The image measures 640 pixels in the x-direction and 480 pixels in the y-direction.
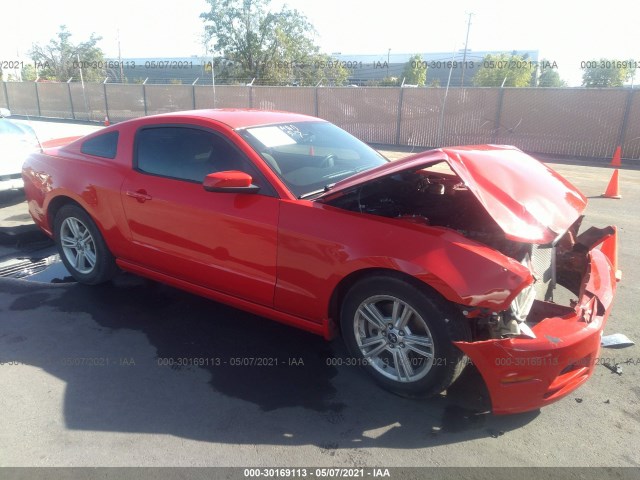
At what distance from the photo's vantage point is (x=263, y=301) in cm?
338

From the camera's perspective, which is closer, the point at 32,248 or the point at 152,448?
the point at 152,448

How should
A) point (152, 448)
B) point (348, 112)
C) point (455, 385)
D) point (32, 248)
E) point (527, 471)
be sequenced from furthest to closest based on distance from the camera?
point (348, 112)
point (32, 248)
point (455, 385)
point (152, 448)
point (527, 471)

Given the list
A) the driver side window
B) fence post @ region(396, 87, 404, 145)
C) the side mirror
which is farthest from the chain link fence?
the side mirror

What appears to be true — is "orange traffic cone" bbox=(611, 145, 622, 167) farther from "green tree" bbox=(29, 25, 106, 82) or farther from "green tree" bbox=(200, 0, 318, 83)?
"green tree" bbox=(29, 25, 106, 82)

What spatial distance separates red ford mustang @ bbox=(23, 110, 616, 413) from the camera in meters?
2.60

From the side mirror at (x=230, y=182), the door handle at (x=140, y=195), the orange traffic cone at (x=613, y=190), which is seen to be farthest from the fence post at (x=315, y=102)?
the side mirror at (x=230, y=182)

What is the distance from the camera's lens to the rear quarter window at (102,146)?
4219 millimetres

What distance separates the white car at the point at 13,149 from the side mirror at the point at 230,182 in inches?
232

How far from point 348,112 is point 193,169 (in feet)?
52.0

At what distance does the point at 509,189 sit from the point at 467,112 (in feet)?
48.9

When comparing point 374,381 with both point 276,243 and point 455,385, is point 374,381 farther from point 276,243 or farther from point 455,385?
point 276,243

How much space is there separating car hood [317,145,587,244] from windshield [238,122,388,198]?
0.39m

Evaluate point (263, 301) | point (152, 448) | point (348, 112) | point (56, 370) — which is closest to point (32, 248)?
point (56, 370)

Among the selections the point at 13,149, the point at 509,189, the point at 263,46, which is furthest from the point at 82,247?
the point at 263,46
